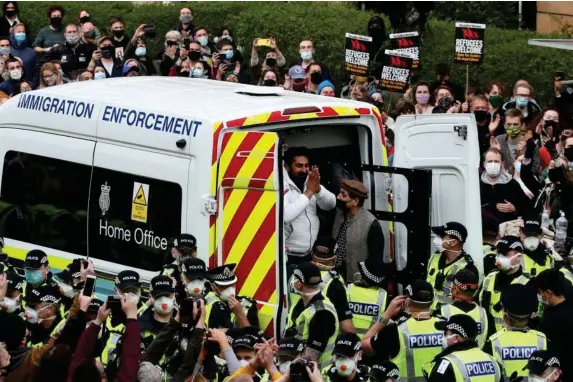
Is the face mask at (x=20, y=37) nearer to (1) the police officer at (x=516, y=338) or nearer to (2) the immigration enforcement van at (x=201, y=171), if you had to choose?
(2) the immigration enforcement van at (x=201, y=171)

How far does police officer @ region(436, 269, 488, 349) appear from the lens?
1103 cm

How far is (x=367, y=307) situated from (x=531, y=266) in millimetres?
1853

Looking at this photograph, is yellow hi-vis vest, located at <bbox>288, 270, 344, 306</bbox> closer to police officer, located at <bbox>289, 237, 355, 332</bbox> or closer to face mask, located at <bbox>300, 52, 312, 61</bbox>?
police officer, located at <bbox>289, 237, 355, 332</bbox>

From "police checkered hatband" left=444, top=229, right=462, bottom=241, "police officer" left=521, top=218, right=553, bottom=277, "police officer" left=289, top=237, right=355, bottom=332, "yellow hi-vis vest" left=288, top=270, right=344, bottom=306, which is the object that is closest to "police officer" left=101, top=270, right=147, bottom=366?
"yellow hi-vis vest" left=288, top=270, right=344, bottom=306

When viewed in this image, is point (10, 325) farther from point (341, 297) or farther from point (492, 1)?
point (492, 1)

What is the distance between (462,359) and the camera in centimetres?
985

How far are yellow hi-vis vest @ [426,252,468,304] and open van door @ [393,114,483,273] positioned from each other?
150 millimetres

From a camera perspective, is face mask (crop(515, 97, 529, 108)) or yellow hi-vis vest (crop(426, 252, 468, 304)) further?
face mask (crop(515, 97, 529, 108))

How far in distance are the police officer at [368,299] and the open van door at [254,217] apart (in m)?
0.58

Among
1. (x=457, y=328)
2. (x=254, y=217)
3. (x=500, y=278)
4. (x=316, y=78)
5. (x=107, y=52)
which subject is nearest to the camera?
(x=457, y=328)

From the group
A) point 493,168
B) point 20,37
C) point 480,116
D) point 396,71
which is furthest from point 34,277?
point 20,37

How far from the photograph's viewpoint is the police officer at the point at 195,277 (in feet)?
35.2

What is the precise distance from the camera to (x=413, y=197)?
12141 mm

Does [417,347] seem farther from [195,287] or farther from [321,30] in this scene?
[321,30]
